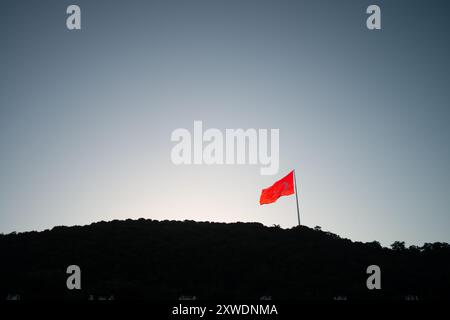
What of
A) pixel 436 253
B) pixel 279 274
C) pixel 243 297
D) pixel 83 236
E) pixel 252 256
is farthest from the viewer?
pixel 436 253

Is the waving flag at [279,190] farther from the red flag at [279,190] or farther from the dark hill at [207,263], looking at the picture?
the dark hill at [207,263]

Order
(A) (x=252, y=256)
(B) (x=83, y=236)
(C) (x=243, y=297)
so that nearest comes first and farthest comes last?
1. (C) (x=243, y=297)
2. (A) (x=252, y=256)
3. (B) (x=83, y=236)

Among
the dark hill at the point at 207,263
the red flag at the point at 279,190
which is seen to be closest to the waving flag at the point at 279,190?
the red flag at the point at 279,190

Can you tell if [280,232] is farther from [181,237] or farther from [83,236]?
[83,236]

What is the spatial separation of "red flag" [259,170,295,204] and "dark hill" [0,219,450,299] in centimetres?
866

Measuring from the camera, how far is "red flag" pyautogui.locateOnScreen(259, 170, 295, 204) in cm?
3822

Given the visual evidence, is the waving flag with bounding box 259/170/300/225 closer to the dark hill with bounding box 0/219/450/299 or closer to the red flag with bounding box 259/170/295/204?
the red flag with bounding box 259/170/295/204

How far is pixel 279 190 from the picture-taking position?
126 ft

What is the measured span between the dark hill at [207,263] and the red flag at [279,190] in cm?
866

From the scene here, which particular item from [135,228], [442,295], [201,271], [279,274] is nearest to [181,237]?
[135,228]

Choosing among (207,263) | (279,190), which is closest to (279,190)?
(279,190)
